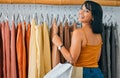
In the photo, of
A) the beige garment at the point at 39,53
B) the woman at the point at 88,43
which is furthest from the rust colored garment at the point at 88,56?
the beige garment at the point at 39,53

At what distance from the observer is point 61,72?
7.30 ft

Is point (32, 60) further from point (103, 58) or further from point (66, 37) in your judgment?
point (103, 58)

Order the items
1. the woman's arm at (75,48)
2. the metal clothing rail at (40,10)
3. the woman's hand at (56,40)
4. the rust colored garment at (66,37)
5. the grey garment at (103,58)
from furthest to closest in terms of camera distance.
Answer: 1. the metal clothing rail at (40,10)
2. the grey garment at (103,58)
3. the rust colored garment at (66,37)
4. the woman's hand at (56,40)
5. the woman's arm at (75,48)

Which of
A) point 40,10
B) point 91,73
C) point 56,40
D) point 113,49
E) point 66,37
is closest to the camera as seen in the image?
point 91,73

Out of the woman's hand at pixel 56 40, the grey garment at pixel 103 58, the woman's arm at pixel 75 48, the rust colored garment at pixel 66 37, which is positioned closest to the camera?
the woman's arm at pixel 75 48

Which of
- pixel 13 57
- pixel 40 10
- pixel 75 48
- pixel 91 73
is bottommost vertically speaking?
pixel 91 73

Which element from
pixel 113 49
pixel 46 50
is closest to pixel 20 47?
pixel 46 50

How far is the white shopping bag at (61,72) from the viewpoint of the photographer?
2.22 metres

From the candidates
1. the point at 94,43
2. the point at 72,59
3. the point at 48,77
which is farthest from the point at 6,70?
the point at 94,43

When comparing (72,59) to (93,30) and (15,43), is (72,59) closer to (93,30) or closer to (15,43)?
(93,30)

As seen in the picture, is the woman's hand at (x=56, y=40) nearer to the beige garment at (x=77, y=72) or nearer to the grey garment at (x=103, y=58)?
the beige garment at (x=77, y=72)

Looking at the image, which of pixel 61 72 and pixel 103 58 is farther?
pixel 103 58

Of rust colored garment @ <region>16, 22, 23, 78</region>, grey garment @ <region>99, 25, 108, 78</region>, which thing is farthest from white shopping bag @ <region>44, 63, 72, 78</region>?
grey garment @ <region>99, 25, 108, 78</region>

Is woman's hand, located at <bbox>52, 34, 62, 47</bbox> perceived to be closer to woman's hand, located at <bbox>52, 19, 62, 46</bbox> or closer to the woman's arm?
woman's hand, located at <bbox>52, 19, 62, 46</bbox>
